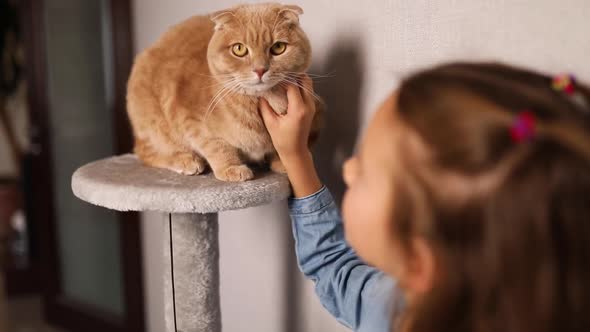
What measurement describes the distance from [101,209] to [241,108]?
1.41 m

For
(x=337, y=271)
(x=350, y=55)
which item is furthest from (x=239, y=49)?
(x=337, y=271)

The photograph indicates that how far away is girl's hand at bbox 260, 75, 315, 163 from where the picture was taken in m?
0.92

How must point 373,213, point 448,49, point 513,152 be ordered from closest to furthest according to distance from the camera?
point 513,152, point 373,213, point 448,49

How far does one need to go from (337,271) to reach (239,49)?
42 cm

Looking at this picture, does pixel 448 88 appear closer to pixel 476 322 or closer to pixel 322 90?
pixel 476 322

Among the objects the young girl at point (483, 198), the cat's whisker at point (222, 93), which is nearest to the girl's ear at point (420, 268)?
the young girl at point (483, 198)

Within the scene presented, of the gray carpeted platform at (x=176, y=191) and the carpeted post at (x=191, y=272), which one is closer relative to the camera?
the gray carpeted platform at (x=176, y=191)

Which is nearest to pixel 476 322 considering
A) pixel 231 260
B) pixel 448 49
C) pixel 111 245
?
pixel 448 49

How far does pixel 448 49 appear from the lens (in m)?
0.95

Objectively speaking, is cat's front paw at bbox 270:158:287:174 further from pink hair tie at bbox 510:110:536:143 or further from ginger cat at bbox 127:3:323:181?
pink hair tie at bbox 510:110:536:143

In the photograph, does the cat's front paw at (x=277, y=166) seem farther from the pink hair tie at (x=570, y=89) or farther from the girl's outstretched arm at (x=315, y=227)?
the pink hair tie at (x=570, y=89)

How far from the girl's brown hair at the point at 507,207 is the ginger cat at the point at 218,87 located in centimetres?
46

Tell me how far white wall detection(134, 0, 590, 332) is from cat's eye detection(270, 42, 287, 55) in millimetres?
208

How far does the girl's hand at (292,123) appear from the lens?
92 cm
